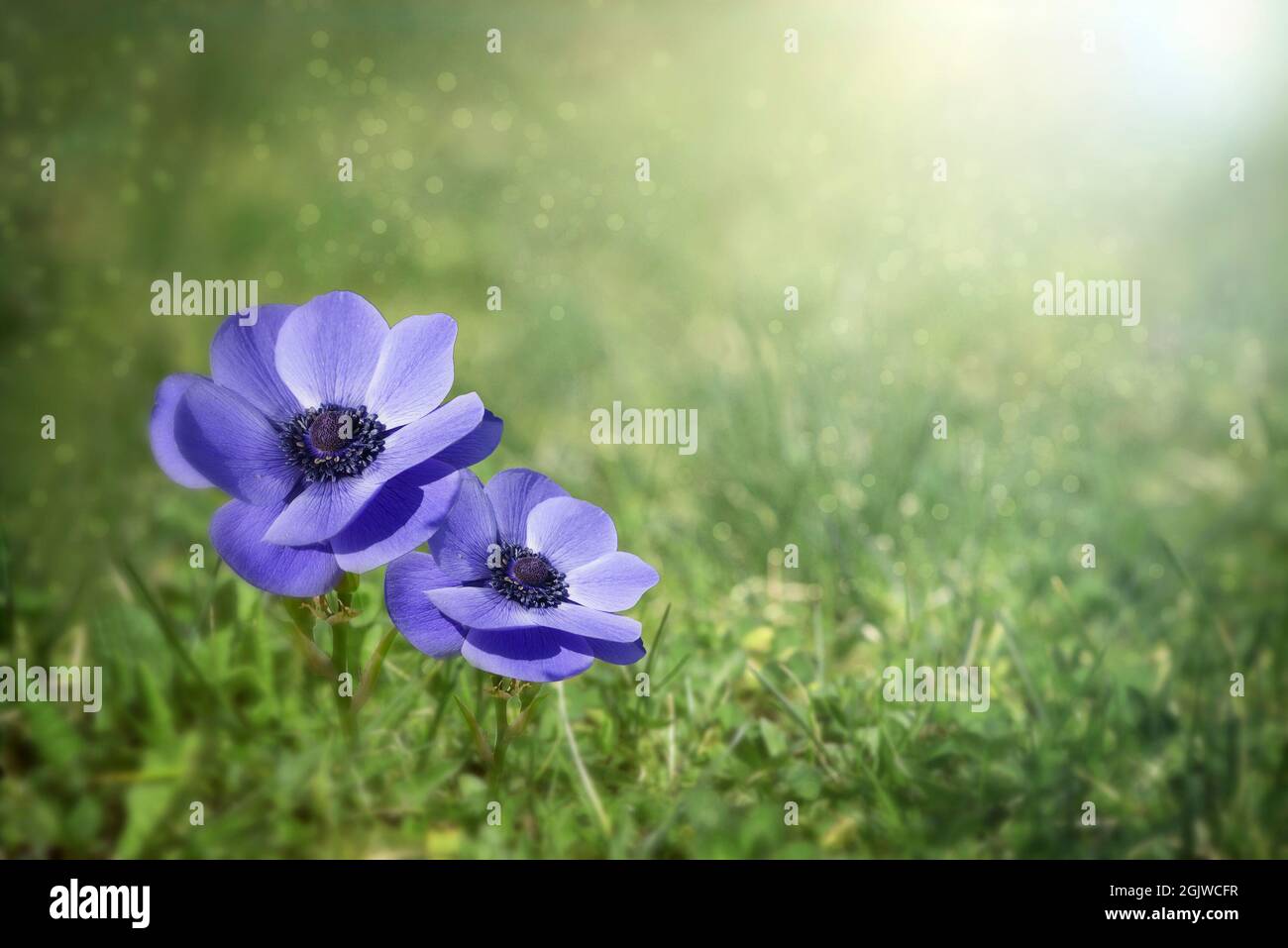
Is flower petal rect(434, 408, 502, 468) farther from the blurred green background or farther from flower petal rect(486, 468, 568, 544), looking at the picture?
the blurred green background

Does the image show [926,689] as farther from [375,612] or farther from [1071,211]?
[1071,211]

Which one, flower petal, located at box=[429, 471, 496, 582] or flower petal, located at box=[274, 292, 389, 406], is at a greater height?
flower petal, located at box=[274, 292, 389, 406]

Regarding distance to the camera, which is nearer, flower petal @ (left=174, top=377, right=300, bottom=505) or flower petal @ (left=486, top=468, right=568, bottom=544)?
flower petal @ (left=174, top=377, right=300, bottom=505)

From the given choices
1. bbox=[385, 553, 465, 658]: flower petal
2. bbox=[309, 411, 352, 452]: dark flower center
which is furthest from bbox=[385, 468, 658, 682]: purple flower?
bbox=[309, 411, 352, 452]: dark flower center

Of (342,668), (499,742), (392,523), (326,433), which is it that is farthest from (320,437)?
(499,742)

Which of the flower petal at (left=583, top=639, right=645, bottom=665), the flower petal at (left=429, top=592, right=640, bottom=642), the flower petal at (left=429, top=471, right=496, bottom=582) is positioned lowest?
the flower petal at (left=583, top=639, right=645, bottom=665)

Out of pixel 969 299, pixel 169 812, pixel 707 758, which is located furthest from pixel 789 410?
pixel 169 812

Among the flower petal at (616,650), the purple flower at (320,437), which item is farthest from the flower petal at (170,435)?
the flower petal at (616,650)

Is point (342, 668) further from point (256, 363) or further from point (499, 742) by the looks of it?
point (256, 363)
